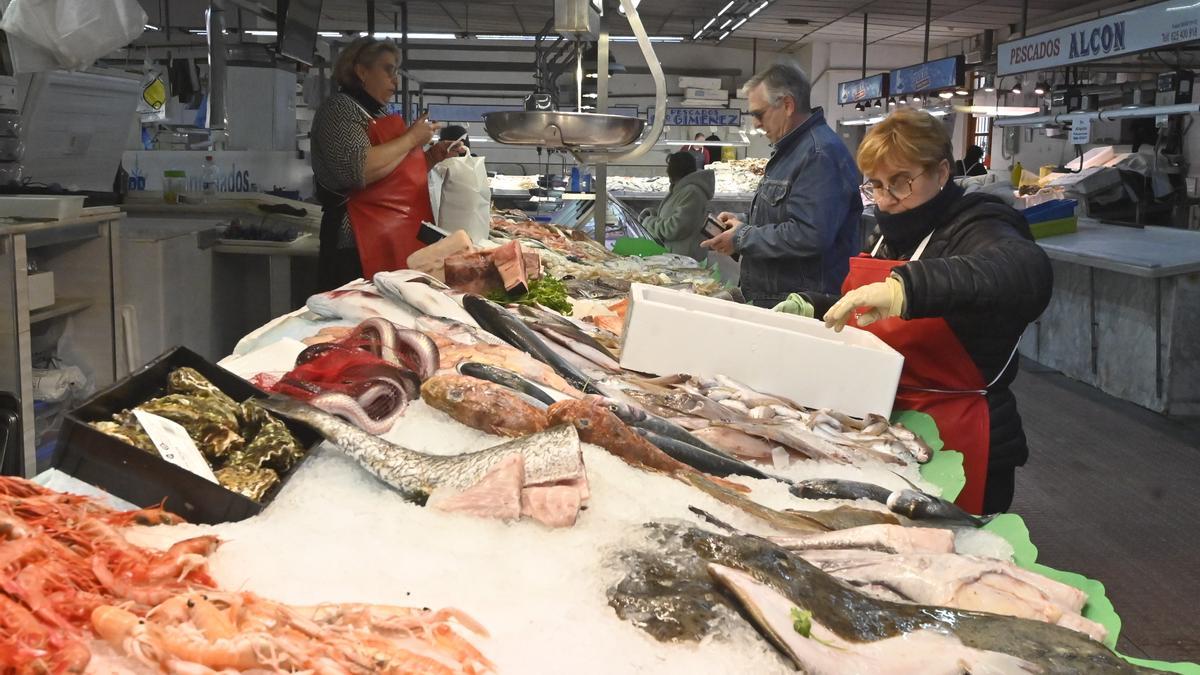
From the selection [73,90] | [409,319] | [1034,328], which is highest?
[73,90]

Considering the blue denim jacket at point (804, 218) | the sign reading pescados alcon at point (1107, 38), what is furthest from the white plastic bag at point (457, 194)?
the sign reading pescados alcon at point (1107, 38)

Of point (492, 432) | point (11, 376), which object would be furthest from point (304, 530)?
point (11, 376)

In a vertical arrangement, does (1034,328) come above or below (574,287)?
below

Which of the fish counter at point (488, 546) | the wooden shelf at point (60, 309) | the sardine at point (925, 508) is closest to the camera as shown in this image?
the fish counter at point (488, 546)

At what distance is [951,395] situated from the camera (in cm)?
288

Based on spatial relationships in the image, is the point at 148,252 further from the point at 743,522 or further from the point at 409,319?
the point at 743,522

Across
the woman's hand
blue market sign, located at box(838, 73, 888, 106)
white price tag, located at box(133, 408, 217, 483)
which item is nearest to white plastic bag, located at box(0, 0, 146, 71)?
the woman's hand

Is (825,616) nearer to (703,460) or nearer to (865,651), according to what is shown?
(865,651)

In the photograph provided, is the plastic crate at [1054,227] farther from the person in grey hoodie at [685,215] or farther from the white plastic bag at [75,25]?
the white plastic bag at [75,25]

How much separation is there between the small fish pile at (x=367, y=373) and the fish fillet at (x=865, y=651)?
1006mm

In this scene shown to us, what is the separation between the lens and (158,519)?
4.84 feet

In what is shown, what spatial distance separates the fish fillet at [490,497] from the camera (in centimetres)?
163

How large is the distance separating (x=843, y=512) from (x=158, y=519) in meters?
1.19

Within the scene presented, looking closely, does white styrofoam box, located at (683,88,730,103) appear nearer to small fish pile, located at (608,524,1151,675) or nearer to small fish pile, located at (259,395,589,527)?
small fish pile, located at (259,395,589,527)
